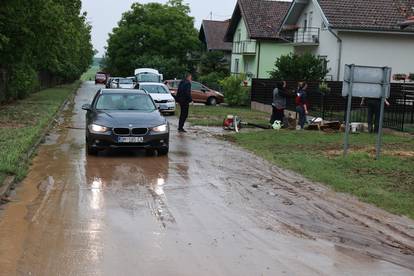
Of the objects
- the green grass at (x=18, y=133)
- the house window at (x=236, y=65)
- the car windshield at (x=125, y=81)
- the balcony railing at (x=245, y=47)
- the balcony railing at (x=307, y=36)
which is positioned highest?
the balcony railing at (x=307, y=36)

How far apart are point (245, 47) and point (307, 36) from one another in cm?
1178

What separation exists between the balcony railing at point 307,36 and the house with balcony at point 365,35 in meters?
0.96

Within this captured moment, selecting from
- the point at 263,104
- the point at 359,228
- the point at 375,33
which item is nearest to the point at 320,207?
the point at 359,228

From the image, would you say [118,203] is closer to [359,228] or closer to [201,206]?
[201,206]

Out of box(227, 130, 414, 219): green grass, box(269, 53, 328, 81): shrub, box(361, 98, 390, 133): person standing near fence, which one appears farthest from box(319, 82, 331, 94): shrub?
box(227, 130, 414, 219): green grass

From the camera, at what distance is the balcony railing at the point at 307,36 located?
3730 cm

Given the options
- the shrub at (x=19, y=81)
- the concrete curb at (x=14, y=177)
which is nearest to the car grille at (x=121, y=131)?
the concrete curb at (x=14, y=177)

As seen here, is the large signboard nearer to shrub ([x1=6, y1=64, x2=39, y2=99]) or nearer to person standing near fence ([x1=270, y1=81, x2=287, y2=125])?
person standing near fence ([x1=270, y1=81, x2=287, y2=125])

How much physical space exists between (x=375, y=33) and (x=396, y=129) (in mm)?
16156

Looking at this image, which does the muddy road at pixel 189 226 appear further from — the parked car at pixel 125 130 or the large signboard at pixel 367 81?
the large signboard at pixel 367 81

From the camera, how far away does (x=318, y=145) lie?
1595 cm

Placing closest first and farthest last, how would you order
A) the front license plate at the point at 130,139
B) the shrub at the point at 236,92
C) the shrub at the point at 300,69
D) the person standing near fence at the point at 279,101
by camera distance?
1. the front license plate at the point at 130,139
2. the person standing near fence at the point at 279,101
3. the shrub at the point at 300,69
4. the shrub at the point at 236,92

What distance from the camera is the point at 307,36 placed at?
38.6m

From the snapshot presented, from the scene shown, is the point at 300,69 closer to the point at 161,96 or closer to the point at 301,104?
the point at 161,96
